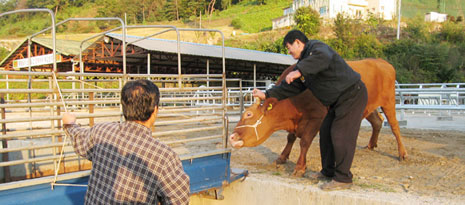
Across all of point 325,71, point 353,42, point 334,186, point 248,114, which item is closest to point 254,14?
point 353,42

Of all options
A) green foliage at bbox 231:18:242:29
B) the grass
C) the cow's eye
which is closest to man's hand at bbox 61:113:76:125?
the cow's eye

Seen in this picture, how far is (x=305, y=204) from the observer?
398 centimetres

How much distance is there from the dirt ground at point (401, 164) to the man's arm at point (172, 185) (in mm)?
2654

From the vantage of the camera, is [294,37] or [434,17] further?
[434,17]

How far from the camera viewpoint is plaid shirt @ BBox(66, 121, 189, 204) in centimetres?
198

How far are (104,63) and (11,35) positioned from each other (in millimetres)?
49717

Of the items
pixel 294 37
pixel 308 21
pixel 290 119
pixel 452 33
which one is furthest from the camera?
pixel 308 21

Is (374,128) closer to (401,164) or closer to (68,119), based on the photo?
(401,164)

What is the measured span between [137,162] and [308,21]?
45.2m

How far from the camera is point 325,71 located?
3934 mm

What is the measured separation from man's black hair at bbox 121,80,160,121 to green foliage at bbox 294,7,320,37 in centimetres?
4456

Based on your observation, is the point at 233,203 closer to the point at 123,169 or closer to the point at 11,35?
the point at 123,169

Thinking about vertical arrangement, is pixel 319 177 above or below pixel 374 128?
below

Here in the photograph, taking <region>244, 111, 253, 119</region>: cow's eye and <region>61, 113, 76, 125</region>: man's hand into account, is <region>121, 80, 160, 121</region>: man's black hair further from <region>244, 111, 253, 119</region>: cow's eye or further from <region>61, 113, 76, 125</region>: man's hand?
<region>244, 111, 253, 119</region>: cow's eye
